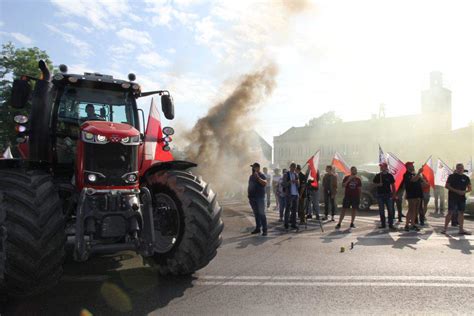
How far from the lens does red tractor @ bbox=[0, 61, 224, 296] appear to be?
4.39m

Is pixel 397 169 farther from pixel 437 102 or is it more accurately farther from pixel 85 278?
pixel 437 102

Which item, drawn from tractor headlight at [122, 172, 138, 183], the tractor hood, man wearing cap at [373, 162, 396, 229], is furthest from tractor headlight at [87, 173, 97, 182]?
man wearing cap at [373, 162, 396, 229]

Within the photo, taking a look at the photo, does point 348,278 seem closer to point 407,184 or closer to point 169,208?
point 169,208

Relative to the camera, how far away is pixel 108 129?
4.98 metres

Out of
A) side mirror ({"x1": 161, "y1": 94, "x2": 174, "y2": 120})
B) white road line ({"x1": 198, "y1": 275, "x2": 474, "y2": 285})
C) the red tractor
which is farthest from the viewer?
side mirror ({"x1": 161, "y1": 94, "x2": 174, "y2": 120})

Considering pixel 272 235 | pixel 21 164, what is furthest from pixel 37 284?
pixel 272 235

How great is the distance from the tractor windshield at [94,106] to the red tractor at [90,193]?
14mm

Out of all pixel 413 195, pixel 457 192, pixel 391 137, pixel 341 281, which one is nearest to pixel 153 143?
pixel 341 281

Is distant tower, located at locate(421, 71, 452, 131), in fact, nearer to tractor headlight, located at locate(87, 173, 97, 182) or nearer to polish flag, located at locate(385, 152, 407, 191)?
polish flag, located at locate(385, 152, 407, 191)

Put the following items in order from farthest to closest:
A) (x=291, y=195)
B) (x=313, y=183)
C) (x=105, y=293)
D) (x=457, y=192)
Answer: (x=313, y=183), (x=291, y=195), (x=457, y=192), (x=105, y=293)

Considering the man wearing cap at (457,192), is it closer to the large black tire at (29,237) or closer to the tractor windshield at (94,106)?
the tractor windshield at (94,106)

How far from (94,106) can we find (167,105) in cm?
108

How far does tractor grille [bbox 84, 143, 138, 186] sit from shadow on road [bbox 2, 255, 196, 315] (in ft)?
4.35

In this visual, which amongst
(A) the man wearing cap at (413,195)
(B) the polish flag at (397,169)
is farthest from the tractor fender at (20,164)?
(B) the polish flag at (397,169)
